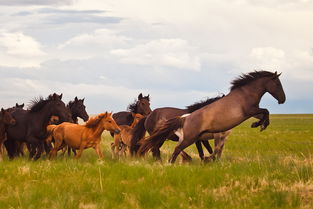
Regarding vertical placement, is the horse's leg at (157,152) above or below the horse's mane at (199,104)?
below

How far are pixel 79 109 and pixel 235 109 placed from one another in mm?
8241

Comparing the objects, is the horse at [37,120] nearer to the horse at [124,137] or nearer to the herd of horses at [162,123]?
the herd of horses at [162,123]

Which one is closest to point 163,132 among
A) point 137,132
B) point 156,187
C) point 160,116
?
point 160,116

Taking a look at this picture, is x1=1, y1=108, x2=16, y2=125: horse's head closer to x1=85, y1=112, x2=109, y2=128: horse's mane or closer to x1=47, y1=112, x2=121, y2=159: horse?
x1=47, y1=112, x2=121, y2=159: horse

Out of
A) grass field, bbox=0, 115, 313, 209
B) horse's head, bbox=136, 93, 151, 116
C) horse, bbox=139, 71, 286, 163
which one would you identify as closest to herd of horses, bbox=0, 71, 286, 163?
horse, bbox=139, 71, 286, 163

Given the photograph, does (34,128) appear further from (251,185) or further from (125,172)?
(251,185)

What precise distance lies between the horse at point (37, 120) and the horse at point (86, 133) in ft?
1.91

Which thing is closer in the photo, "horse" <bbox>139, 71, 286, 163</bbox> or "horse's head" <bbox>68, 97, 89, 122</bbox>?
"horse" <bbox>139, 71, 286, 163</bbox>

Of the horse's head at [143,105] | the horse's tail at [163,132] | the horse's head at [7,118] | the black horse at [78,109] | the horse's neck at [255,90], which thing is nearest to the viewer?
the horse's neck at [255,90]

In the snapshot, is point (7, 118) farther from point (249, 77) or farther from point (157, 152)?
point (249, 77)

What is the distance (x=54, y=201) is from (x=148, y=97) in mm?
10901

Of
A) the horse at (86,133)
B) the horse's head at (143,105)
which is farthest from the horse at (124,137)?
the horse at (86,133)

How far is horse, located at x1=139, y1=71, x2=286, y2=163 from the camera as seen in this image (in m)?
11.8

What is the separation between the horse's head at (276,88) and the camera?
39.8 feet
